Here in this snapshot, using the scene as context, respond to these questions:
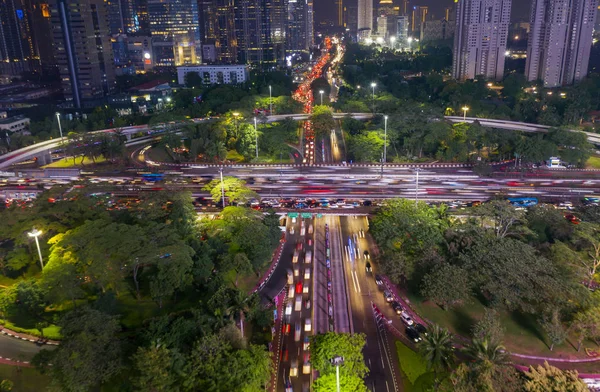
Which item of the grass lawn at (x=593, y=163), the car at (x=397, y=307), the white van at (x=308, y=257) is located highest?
the grass lawn at (x=593, y=163)

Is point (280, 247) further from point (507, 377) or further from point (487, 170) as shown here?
point (487, 170)

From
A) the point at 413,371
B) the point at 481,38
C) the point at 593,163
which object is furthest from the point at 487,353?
the point at 481,38

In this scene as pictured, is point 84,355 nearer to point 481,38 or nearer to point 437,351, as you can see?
point 437,351

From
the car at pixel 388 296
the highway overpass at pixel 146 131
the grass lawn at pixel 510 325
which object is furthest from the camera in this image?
the highway overpass at pixel 146 131

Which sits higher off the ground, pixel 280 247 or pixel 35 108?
pixel 35 108

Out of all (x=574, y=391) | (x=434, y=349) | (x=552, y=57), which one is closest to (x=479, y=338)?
(x=434, y=349)

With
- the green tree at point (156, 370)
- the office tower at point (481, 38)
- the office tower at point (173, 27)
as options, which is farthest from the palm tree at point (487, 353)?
the office tower at point (173, 27)

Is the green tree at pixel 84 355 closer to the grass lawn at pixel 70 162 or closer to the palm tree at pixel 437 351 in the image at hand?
the palm tree at pixel 437 351
